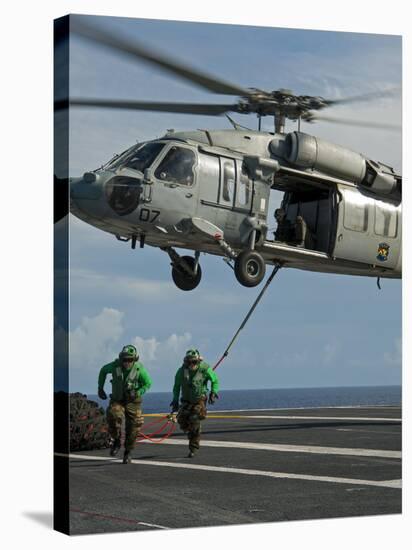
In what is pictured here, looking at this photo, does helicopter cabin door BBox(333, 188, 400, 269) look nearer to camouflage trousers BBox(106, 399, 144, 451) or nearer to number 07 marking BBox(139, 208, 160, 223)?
number 07 marking BBox(139, 208, 160, 223)

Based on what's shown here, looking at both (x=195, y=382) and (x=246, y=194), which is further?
(x=246, y=194)

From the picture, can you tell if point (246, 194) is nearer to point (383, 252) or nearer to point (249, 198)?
point (249, 198)

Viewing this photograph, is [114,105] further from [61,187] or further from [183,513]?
[183,513]

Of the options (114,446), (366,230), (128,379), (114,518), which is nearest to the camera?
(114,518)

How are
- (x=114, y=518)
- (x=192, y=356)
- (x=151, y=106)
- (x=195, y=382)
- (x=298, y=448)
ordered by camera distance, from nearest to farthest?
(x=114, y=518), (x=151, y=106), (x=192, y=356), (x=195, y=382), (x=298, y=448)

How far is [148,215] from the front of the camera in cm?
1409

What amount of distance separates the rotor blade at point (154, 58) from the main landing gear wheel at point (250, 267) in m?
2.47

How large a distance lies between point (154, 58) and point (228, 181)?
11.2ft

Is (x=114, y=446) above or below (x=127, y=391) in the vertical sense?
below

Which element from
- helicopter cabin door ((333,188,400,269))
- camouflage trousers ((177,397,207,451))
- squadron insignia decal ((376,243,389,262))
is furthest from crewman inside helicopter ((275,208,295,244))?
camouflage trousers ((177,397,207,451))

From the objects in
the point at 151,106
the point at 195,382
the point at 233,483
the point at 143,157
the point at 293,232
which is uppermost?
the point at 151,106

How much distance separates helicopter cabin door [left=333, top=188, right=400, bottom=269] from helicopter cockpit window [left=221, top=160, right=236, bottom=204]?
7.10ft

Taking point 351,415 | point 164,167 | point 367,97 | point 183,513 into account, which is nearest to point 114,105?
point 164,167

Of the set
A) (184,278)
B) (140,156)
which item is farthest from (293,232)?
(140,156)
